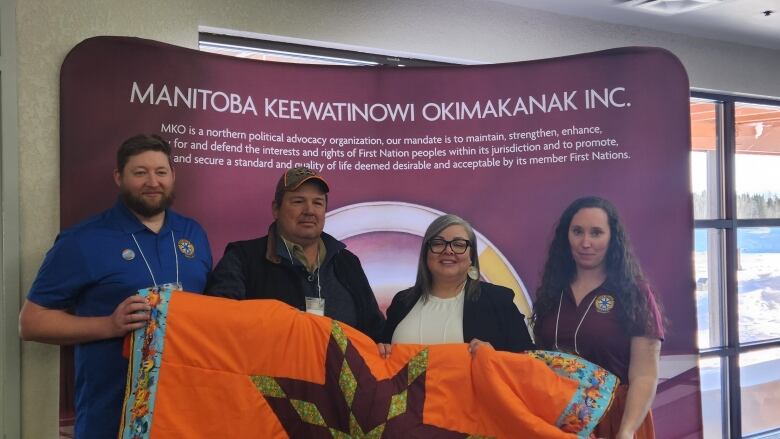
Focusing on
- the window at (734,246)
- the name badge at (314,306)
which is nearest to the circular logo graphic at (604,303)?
the name badge at (314,306)

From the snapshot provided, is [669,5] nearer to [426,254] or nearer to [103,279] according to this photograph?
[426,254]

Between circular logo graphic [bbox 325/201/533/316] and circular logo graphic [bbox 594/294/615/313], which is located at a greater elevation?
circular logo graphic [bbox 325/201/533/316]

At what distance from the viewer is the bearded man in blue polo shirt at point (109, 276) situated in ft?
6.76

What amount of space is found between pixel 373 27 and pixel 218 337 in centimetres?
168

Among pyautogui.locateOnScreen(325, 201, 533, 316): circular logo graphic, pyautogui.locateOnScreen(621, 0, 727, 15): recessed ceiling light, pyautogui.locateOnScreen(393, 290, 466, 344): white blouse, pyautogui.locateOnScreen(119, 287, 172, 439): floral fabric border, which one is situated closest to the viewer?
pyautogui.locateOnScreen(119, 287, 172, 439): floral fabric border

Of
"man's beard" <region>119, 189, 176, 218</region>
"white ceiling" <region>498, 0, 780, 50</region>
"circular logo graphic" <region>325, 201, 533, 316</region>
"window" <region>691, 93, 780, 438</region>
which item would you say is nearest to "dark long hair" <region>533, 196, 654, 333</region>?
"circular logo graphic" <region>325, 201, 533, 316</region>

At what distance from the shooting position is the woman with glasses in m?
2.32

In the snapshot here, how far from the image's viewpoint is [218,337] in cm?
198

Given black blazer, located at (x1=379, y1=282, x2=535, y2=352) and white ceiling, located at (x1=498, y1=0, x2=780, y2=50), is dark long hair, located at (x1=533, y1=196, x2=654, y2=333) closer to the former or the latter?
black blazer, located at (x1=379, y1=282, x2=535, y2=352)

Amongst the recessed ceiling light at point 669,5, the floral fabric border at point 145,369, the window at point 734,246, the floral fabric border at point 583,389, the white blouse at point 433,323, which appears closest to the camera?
the floral fabric border at point 145,369

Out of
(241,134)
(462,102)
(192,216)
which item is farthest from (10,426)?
(462,102)

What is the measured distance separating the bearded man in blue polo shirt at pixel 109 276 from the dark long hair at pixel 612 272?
3.84 ft

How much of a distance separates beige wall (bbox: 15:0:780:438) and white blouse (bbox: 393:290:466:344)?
121 centimetres

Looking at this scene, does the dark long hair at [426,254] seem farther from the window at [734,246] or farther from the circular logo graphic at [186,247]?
the window at [734,246]
